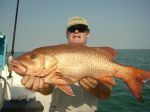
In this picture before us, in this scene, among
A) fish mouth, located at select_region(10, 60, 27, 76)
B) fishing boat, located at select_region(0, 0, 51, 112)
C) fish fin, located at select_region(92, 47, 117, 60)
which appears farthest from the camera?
fishing boat, located at select_region(0, 0, 51, 112)

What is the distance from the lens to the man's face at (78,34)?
465 cm

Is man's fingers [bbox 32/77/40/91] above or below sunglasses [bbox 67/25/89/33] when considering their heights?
below

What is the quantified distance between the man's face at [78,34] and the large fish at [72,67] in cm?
103

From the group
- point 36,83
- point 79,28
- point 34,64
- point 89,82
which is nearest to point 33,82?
point 36,83

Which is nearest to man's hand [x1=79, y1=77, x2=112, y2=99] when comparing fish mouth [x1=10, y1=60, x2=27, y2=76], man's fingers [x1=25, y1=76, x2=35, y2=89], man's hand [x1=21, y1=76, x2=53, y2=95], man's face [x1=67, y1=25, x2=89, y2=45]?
man's hand [x1=21, y1=76, x2=53, y2=95]

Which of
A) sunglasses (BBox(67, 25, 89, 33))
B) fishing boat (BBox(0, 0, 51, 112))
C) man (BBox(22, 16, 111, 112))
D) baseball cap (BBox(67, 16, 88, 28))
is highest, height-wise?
baseball cap (BBox(67, 16, 88, 28))

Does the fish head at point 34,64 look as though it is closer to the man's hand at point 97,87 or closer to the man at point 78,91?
the man at point 78,91

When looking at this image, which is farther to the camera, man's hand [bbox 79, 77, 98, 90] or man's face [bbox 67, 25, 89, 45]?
man's face [bbox 67, 25, 89, 45]

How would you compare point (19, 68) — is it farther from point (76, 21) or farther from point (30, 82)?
point (76, 21)

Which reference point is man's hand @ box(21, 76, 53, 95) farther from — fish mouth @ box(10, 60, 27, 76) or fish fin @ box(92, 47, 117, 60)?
fish fin @ box(92, 47, 117, 60)

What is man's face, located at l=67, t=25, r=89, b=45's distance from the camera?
15.3 ft

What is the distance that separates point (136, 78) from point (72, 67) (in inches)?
35.2

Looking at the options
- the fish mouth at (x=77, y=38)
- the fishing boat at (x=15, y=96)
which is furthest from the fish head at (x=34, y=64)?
the fishing boat at (x=15, y=96)

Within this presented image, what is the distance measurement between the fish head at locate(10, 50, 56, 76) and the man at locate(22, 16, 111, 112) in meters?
0.27
